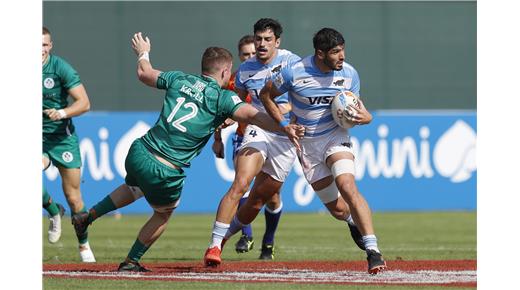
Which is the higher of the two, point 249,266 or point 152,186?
point 152,186

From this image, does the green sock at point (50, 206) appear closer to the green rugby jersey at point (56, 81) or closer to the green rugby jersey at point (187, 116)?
the green rugby jersey at point (56, 81)

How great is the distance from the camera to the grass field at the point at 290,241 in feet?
29.4

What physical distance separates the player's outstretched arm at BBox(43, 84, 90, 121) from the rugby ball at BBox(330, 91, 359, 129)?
9.30 feet

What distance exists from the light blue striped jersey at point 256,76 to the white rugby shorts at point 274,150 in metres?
0.36

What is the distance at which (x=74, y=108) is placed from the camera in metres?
11.4

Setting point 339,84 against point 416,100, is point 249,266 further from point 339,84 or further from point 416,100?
point 416,100

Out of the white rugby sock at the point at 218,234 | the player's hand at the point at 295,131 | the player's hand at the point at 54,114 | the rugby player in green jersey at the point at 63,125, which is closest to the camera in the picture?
the player's hand at the point at 295,131

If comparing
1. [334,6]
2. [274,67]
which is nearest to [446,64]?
[334,6]

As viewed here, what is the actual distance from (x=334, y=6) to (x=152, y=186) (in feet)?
54.0

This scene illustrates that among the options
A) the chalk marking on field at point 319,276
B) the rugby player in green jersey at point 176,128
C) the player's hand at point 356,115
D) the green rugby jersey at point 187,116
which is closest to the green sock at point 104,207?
the rugby player in green jersey at point 176,128

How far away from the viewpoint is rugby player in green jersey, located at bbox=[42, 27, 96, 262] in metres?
11.4
